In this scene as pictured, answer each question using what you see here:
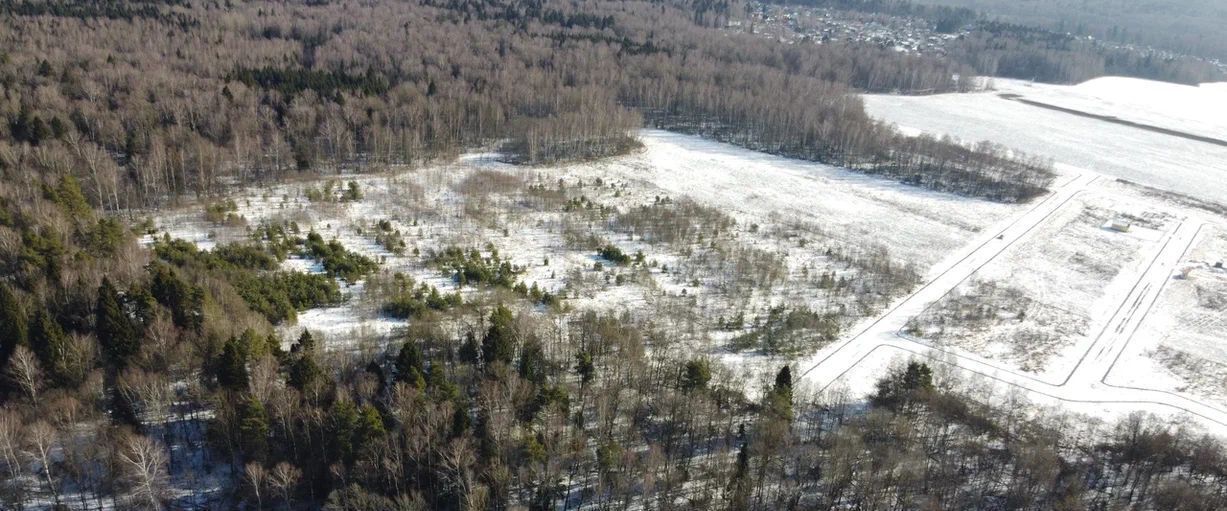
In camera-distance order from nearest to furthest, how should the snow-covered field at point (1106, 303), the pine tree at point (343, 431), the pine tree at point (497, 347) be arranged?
the pine tree at point (343, 431) → the pine tree at point (497, 347) → the snow-covered field at point (1106, 303)

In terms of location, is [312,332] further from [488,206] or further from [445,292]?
[488,206]

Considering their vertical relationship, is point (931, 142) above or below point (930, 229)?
above

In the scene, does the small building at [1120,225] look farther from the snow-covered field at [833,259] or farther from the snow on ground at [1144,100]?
the snow on ground at [1144,100]

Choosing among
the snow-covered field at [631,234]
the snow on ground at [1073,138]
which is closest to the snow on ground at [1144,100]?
the snow on ground at [1073,138]

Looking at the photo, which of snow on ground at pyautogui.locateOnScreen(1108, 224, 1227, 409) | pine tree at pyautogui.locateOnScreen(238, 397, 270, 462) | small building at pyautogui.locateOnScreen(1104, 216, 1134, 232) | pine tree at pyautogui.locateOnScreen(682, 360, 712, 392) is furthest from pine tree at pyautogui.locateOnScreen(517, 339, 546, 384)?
small building at pyautogui.locateOnScreen(1104, 216, 1134, 232)

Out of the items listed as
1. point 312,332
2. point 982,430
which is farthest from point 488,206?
point 982,430
